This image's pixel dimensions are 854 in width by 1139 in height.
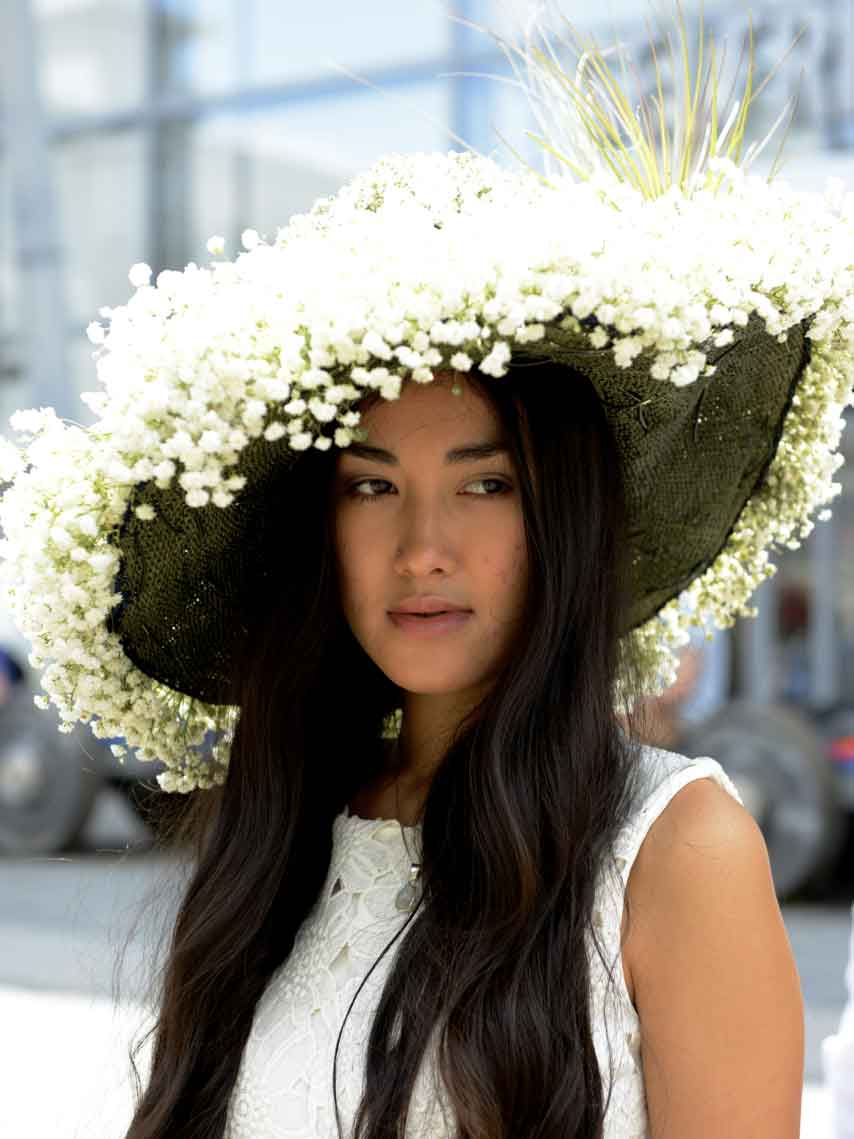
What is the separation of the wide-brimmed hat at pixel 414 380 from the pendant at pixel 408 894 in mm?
415

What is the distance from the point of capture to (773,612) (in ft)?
33.0

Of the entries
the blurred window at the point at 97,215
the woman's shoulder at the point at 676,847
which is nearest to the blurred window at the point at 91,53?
the blurred window at the point at 97,215

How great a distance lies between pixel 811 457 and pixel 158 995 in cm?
111

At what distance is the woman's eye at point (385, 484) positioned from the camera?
81.7 inches

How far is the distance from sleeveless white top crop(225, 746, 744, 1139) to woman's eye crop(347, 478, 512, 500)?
0.34 metres

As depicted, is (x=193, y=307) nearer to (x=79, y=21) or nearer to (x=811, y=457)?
(x=811, y=457)

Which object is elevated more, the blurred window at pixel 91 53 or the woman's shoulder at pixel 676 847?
the blurred window at pixel 91 53

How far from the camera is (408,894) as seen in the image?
2137 millimetres

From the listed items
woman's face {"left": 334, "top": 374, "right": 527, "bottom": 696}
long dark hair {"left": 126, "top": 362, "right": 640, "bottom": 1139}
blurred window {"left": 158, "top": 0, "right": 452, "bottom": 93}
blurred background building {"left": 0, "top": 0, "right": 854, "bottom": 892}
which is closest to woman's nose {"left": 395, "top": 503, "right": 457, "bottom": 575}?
woman's face {"left": 334, "top": 374, "right": 527, "bottom": 696}

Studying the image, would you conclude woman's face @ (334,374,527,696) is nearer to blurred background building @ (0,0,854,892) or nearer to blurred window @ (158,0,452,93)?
blurred background building @ (0,0,854,892)

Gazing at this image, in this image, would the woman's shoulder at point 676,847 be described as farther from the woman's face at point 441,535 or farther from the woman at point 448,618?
the woman's face at point 441,535

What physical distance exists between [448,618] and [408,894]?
0.34 metres

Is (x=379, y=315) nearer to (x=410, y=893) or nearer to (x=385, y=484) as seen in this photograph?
(x=385, y=484)

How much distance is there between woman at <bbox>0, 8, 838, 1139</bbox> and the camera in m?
1.85
